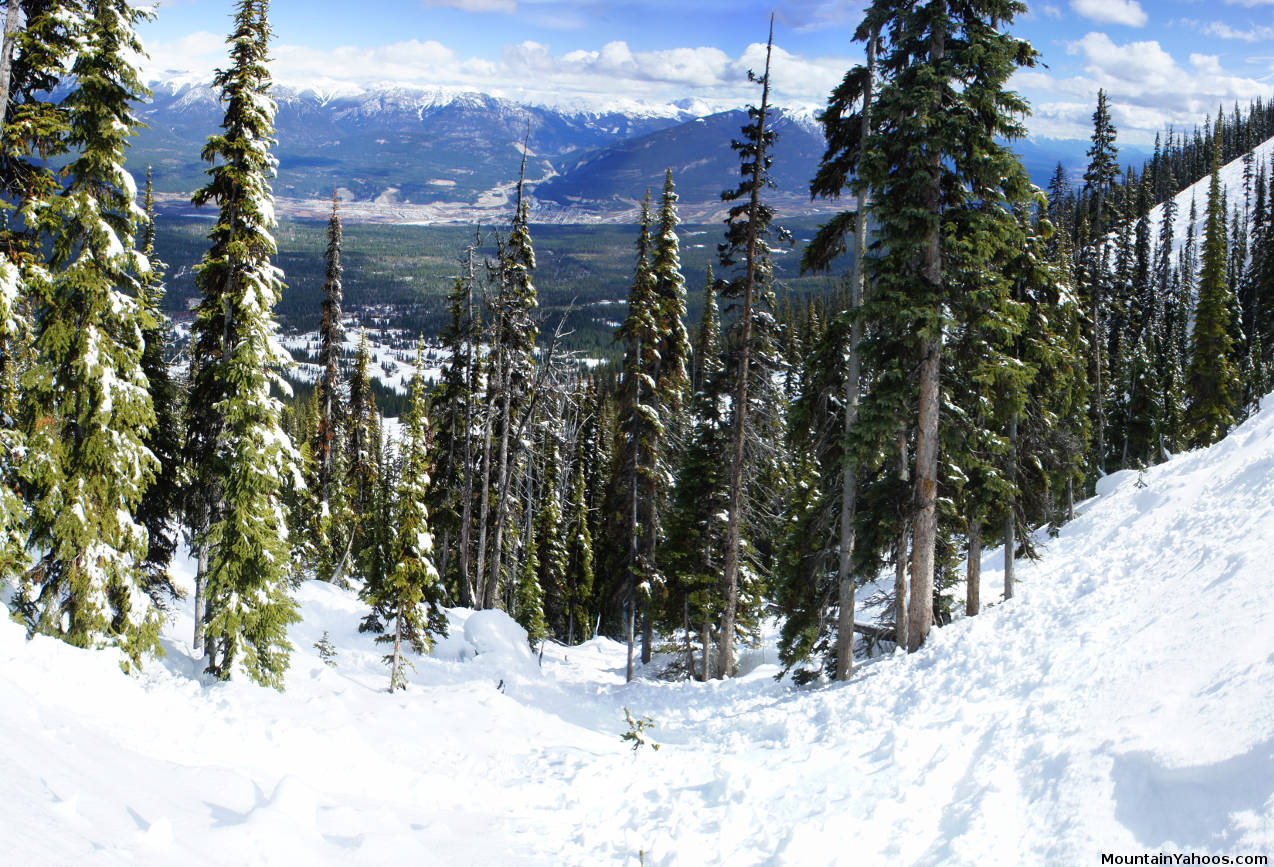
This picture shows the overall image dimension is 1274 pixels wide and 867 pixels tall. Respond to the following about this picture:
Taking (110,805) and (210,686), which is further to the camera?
(210,686)

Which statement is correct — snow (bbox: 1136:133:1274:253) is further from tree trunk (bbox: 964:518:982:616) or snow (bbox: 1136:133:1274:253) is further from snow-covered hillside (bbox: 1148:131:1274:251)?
tree trunk (bbox: 964:518:982:616)

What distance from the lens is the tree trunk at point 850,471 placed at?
47.8 feet

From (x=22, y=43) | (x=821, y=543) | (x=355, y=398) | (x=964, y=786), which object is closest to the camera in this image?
(x=964, y=786)

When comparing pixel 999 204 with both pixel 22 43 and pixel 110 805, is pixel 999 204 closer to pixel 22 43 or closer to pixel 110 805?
pixel 110 805

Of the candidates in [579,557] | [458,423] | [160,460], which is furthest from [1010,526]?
[579,557]

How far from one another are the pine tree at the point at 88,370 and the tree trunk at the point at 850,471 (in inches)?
558

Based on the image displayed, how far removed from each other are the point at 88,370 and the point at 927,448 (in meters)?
16.2

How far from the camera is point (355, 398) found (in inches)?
1352

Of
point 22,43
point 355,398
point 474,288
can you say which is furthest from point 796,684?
point 355,398

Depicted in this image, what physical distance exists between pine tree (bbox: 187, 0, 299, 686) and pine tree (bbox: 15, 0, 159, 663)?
1483mm

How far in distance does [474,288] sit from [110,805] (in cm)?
2073

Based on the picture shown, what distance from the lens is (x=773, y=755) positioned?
11.5 metres

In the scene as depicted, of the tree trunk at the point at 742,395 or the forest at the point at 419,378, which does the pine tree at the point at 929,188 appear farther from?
the tree trunk at the point at 742,395

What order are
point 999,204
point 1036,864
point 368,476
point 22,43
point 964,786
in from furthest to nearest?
point 368,476, point 999,204, point 22,43, point 964,786, point 1036,864
